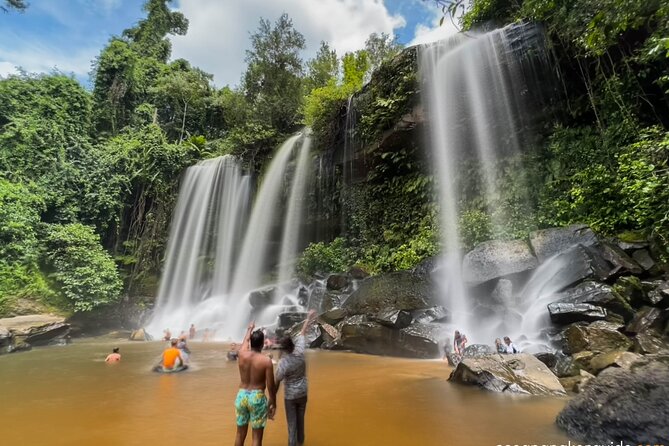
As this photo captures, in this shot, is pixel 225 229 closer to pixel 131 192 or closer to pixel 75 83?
pixel 131 192

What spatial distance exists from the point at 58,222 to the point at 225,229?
8577 mm

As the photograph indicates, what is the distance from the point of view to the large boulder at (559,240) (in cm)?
908

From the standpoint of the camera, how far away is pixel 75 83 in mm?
23125

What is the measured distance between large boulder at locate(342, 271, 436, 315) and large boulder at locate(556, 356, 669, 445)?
259 inches

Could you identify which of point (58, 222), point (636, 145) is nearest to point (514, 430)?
point (636, 145)

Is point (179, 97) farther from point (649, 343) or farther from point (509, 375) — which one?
point (649, 343)

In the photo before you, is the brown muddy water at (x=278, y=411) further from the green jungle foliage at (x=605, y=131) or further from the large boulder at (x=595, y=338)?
the green jungle foliage at (x=605, y=131)

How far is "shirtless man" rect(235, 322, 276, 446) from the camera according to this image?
3.32m

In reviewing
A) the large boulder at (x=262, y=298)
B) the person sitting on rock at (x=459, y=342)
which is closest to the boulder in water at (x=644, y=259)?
the person sitting on rock at (x=459, y=342)

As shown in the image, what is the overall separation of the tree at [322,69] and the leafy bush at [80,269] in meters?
16.2

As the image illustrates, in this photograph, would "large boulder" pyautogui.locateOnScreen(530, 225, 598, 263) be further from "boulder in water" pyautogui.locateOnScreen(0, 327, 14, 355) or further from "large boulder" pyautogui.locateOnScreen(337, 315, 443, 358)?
"boulder in water" pyautogui.locateOnScreen(0, 327, 14, 355)

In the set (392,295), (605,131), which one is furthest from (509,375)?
(605,131)

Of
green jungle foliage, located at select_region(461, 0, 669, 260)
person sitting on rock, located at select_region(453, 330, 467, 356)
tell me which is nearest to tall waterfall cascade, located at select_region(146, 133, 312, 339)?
person sitting on rock, located at select_region(453, 330, 467, 356)

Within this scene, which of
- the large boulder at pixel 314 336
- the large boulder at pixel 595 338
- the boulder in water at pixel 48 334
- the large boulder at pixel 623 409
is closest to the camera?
the large boulder at pixel 623 409
